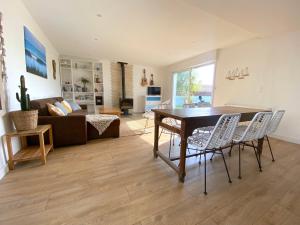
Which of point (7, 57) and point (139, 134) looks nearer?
point (7, 57)

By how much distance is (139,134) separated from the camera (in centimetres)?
350

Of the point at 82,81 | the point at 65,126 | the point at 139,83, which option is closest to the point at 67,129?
the point at 65,126

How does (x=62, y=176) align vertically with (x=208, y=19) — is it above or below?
below

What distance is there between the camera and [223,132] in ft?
5.34

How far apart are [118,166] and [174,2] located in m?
2.58

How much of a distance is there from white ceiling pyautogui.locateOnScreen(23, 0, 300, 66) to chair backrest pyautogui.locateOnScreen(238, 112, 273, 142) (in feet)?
5.09

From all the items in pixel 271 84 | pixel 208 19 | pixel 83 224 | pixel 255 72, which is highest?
pixel 208 19

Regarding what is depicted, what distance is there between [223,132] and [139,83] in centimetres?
570

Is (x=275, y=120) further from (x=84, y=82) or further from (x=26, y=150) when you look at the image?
(x=84, y=82)

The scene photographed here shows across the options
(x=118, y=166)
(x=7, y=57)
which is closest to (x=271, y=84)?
(x=118, y=166)

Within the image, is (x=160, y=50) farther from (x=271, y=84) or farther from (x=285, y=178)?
(x=285, y=178)

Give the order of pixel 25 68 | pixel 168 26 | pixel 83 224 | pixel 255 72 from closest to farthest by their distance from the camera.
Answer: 1. pixel 83 224
2. pixel 25 68
3. pixel 168 26
4. pixel 255 72

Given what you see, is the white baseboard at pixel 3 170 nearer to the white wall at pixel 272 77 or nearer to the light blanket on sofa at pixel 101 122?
the light blanket on sofa at pixel 101 122

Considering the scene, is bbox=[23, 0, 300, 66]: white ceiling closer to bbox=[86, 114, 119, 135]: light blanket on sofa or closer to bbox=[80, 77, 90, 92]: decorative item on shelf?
bbox=[80, 77, 90, 92]: decorative item on shelf
